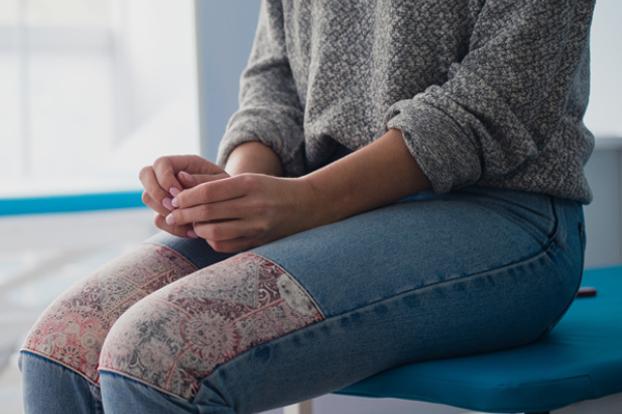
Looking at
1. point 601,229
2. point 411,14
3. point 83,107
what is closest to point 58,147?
point 83,107

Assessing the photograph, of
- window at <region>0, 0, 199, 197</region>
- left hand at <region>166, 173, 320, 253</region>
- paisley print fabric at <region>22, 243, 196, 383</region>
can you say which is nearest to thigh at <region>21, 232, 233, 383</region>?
paisley print fabric at <region>22, 243, 196, 383</region>

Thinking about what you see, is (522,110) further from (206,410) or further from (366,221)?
(206,410)

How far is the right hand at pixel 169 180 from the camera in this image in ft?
3.09

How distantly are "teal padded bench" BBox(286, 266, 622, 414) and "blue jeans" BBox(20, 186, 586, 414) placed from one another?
20 mm

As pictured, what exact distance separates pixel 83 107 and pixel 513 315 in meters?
2.21

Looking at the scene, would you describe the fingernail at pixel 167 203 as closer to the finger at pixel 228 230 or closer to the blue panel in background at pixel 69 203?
the finger at pixel 228 230

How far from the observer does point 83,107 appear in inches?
109

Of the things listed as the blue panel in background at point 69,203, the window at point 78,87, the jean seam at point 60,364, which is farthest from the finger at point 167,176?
the window at point 78,87

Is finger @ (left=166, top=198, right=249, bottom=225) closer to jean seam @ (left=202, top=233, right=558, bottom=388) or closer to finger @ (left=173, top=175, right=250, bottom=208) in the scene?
finger @ (left=173, top=175, right=250, bottom=208)

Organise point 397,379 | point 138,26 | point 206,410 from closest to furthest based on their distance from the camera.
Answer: point 206,410
point 397,379
point 138,26

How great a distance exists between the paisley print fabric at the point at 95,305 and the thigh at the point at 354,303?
0.12m

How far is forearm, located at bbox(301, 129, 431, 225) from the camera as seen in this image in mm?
866

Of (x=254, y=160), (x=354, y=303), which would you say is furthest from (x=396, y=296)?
(x=254, y=160)

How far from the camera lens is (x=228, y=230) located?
0.84m
